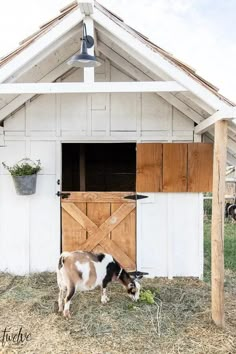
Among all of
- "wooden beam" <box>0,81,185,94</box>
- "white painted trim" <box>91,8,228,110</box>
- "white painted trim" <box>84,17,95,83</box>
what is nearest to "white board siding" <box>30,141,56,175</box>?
"wooden beam" <box>0,81,185,94</box>

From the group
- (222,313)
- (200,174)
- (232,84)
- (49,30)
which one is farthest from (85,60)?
(232,84)

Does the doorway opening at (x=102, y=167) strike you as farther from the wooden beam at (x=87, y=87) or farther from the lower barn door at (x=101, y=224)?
the wooden beam at (x=87, y=87)

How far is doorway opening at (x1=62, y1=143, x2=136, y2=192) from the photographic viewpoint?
8.37 meters

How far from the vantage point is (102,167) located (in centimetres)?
877

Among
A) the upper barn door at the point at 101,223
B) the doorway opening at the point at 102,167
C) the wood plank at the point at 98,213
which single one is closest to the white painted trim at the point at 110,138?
the upper barn door at the point at 101,223

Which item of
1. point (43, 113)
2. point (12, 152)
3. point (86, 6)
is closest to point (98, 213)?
point (12, 152)

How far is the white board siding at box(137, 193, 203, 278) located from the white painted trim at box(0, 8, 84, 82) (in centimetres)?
246

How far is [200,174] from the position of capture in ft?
17.3

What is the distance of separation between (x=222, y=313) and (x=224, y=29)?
13.1 m

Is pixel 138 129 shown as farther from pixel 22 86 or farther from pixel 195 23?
pixel 195 23

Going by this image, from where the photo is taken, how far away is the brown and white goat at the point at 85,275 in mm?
4098

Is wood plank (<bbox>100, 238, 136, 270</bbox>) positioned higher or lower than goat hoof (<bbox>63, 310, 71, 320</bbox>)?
higher

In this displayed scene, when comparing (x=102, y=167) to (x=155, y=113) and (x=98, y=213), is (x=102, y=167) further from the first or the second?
(x=155, y=113)

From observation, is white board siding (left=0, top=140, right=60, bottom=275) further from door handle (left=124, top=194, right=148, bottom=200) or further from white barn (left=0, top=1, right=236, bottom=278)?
door handle (left=124, top=194, right=148, bottom=200)
